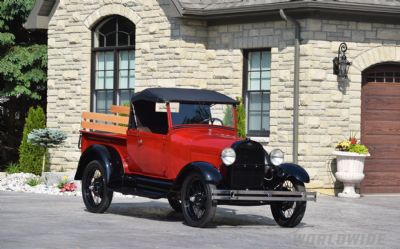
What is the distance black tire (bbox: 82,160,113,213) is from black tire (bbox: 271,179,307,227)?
8.58ft

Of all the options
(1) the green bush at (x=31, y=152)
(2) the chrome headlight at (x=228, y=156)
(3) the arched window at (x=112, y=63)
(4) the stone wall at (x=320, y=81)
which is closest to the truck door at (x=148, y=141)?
(2) the chrome headlight at (x=228, y=156)

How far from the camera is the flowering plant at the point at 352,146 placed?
19.2 m

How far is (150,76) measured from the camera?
21.5 meters

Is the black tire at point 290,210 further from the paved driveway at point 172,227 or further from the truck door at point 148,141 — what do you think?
the truck door at point 148,141

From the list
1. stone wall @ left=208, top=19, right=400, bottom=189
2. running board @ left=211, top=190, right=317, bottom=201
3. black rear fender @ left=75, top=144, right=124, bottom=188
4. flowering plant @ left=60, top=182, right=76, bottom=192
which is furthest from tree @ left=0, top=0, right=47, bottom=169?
running board @ left=211, top=190, right=317, bottom=201

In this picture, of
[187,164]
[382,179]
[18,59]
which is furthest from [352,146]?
[18,59]

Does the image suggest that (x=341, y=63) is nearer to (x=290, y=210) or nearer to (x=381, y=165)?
(x=381, y=165)

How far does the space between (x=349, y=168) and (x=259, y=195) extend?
6608mm

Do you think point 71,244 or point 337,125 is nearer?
point 71,244

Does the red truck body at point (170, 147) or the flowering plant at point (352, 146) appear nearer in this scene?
the red truck body at point (170, 147)

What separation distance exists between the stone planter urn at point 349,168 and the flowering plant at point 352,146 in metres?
0.11

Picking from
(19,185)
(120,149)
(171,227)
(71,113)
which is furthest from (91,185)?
(71,113)

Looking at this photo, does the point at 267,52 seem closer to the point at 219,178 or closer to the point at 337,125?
the point at 337,125

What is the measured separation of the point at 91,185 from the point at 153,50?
6987mm
